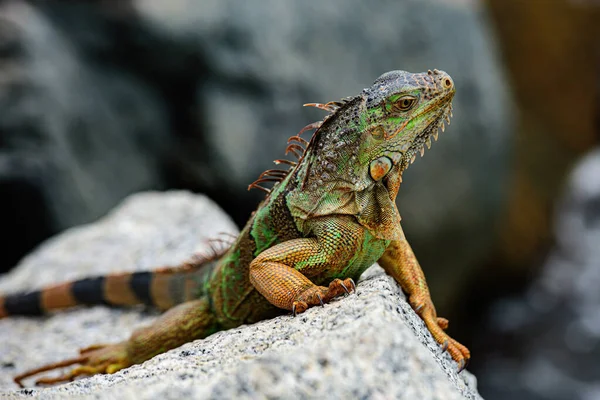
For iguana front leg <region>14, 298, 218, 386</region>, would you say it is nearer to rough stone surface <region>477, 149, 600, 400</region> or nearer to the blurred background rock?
the blurred background rock

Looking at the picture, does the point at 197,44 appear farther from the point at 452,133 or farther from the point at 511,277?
the point at 511,277

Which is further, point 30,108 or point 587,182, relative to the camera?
point 587,182

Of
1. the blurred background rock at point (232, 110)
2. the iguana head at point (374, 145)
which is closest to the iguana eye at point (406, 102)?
the iguana head at point (374, 145)

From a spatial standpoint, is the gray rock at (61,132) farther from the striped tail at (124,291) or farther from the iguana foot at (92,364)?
the iguana foot at (92,364)

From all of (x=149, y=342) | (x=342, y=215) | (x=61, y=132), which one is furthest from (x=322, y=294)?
(x=61, y=132)

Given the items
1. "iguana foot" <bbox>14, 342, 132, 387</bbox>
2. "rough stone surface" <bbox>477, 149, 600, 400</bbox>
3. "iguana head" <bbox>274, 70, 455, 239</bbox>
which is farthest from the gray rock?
"rough stone surface" <bbox>477, 149, 600, 400</bbox>

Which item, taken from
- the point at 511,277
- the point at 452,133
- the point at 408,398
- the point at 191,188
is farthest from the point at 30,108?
the point at 511,277
